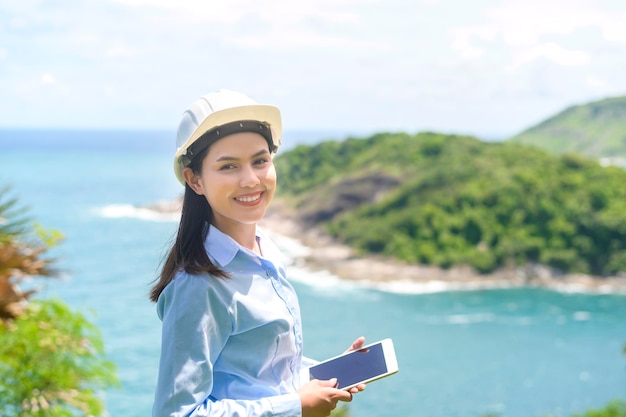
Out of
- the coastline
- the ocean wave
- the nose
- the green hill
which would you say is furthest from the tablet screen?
the ocean wave

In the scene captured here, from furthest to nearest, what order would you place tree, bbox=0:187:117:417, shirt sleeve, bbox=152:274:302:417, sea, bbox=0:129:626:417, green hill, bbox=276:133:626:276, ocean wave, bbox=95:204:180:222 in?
ocean wave, bbox=95:204:180:222 < green hill, bbox=276:133:626:276 < sea, bbox=0:129:626:417 < tree, bbox=0:187:117:417 < shirt sleeve, bbox=152:274:302:417

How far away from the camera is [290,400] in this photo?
1462 mm

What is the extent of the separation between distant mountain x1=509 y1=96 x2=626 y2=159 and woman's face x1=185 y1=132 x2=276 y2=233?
10476 centimetres

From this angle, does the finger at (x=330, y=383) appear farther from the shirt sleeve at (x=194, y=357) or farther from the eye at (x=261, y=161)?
the eye at (x=261, y=161)

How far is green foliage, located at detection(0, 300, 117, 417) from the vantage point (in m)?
6.78

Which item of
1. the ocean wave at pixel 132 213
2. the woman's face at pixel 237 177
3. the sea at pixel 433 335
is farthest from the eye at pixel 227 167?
the ocean wave at pixel 132 213

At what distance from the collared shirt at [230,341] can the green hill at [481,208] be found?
36.8 metres

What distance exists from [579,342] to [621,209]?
9.63 m

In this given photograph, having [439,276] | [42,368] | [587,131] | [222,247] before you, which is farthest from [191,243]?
[587,131]

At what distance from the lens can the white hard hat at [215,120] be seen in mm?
1527

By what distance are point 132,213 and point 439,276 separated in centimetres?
2910

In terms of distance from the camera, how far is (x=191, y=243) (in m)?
1.58

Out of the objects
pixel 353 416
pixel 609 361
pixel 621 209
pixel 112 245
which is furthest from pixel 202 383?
pixel 112 245

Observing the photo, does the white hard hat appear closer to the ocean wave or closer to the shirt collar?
the shirt collar
